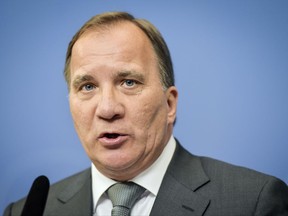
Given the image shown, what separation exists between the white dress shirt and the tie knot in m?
0.02

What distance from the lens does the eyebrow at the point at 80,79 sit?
1.94 m

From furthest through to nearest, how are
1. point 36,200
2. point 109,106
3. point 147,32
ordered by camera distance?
1. point 147,32
2. point 109,106
3. point 36,200

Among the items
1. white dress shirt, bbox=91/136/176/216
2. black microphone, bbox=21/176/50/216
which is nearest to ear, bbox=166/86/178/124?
white dress shirt, bbox=91/136/176/216

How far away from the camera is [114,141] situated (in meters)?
1.86

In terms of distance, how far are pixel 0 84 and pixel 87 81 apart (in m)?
0.89

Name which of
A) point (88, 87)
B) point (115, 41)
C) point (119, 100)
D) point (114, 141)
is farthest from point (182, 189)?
point (115, 41)

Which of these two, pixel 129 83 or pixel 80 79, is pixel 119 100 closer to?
pixel 129 83

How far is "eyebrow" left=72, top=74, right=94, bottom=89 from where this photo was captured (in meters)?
1.94

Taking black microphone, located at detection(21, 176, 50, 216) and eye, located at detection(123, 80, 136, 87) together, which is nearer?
black microphone, located at detection(21, 176, 50, 216)

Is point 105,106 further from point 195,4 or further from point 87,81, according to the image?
point 195,4

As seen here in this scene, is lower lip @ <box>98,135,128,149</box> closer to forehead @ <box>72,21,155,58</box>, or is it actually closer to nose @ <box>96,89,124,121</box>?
nose @ <box>96,89,124,121</box>

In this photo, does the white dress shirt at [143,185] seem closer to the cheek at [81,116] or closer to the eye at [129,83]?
the cheek at [81,116]

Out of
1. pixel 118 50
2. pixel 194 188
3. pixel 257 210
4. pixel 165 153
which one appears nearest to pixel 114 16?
pixel 118 50

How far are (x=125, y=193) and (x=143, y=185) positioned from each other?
9 centimetres
